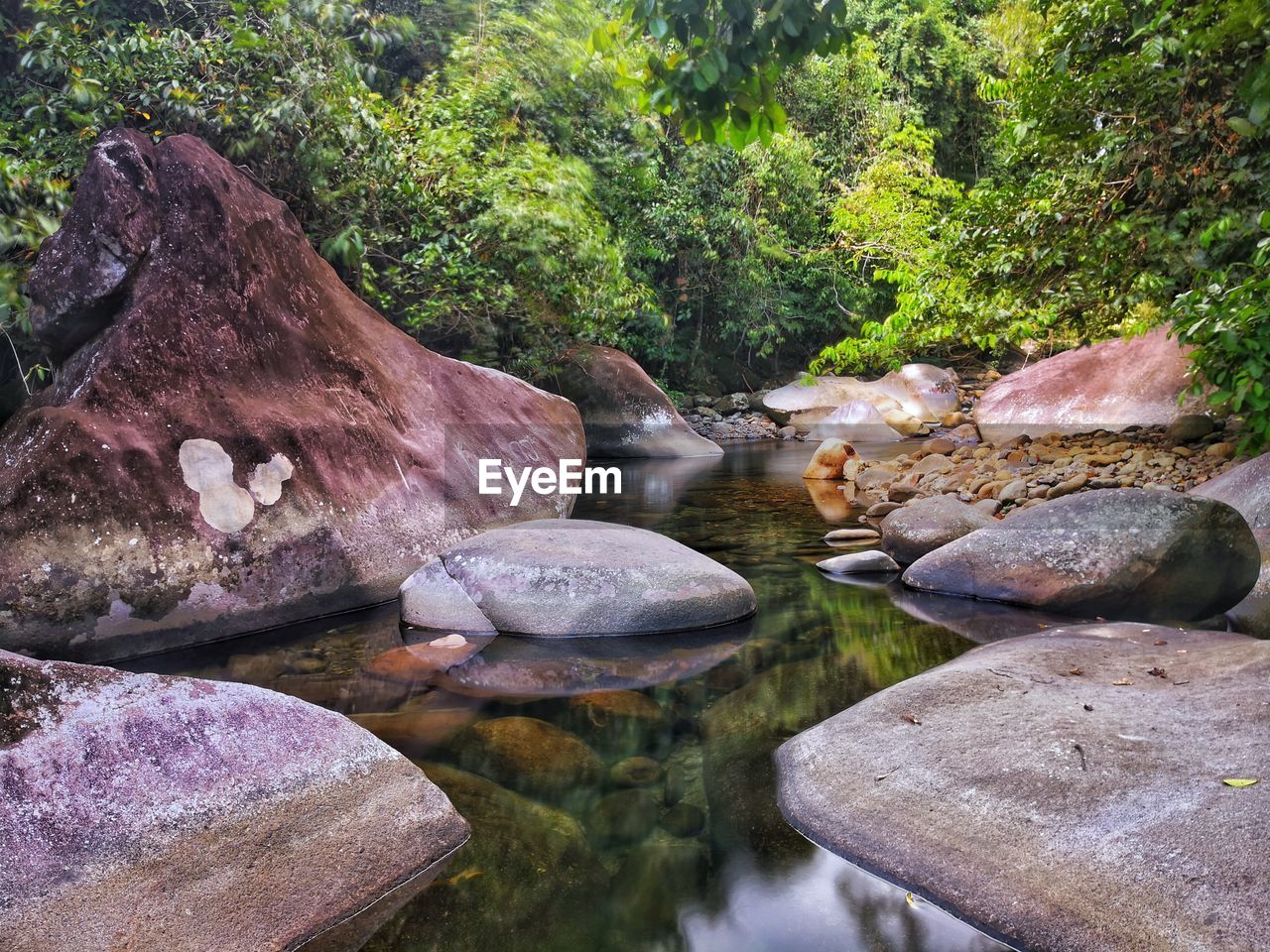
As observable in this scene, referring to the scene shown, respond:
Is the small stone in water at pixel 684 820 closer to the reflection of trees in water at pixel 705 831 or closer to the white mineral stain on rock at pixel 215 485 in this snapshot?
the reflection of trees in water at pixel 705 831

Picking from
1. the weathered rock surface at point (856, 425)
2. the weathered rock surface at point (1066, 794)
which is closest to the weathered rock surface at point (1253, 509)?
the weathered rock surface at point (1066, 794)

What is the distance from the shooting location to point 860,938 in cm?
212

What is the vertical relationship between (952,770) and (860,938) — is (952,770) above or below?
above

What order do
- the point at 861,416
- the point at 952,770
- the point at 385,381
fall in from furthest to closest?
the point at 861,416 < the point at 385,381 < the point at 952,770

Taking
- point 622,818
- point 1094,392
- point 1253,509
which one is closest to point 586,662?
point 622,818

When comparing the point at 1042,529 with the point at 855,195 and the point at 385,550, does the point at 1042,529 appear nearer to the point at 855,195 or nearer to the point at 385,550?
the point at 385,550

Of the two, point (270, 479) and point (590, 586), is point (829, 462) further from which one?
point (270, 479)

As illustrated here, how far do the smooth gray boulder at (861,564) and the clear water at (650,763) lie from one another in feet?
0.86

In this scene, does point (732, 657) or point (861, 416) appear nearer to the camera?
point (732, 657)

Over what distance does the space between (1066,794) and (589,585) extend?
281cm

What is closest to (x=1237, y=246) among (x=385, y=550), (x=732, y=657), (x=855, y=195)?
(x=732, y=657)

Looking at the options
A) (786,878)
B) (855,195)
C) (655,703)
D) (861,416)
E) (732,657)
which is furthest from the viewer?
(861,416)

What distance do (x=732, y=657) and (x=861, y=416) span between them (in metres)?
13.7

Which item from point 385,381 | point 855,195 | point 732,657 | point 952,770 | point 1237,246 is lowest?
point 732,657
